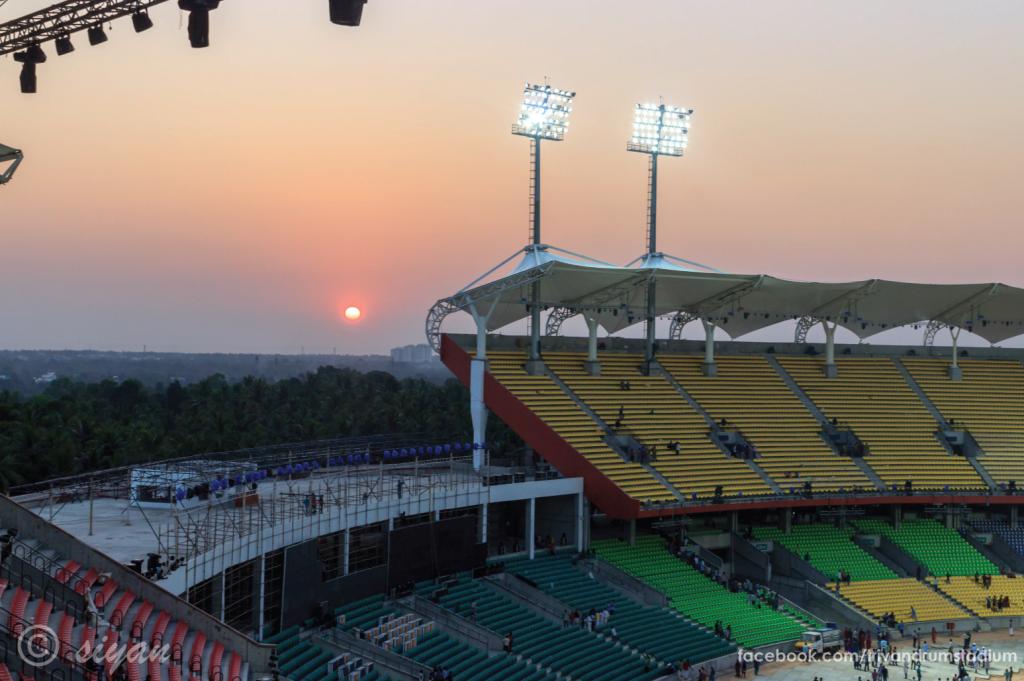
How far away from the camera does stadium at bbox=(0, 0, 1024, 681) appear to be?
96.8ft

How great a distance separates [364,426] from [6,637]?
256 feet

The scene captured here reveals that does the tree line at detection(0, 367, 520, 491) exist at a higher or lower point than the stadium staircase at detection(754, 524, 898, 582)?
higher

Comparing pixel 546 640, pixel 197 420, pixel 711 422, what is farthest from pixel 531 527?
pixel 197 420

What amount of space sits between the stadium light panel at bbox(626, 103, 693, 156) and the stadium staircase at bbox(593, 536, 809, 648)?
20100 mm

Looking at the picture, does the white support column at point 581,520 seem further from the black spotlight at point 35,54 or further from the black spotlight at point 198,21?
the black spotlight at point 198,21

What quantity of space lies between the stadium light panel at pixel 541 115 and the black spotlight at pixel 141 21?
105ft

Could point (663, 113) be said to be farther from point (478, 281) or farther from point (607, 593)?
point (607, 593)

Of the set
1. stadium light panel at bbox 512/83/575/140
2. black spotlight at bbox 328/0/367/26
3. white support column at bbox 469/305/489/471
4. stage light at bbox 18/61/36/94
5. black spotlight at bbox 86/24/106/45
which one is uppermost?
stadium light panel at bbox 512/83/575/140

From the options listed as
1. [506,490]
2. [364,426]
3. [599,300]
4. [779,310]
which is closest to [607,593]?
[506,490]

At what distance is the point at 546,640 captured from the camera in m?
38.6

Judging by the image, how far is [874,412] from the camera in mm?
59500

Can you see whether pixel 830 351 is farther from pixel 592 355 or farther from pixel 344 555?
pixel 344 555

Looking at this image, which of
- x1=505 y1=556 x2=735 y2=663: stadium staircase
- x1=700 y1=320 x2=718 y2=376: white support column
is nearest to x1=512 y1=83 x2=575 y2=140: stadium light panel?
x1=700 y1=320 x2=718 y2=376: white support column

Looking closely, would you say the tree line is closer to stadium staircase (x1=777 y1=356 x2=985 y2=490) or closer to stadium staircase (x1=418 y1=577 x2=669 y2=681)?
stadium staircase (x1=418 y1=577 x2=669 y2=681)
